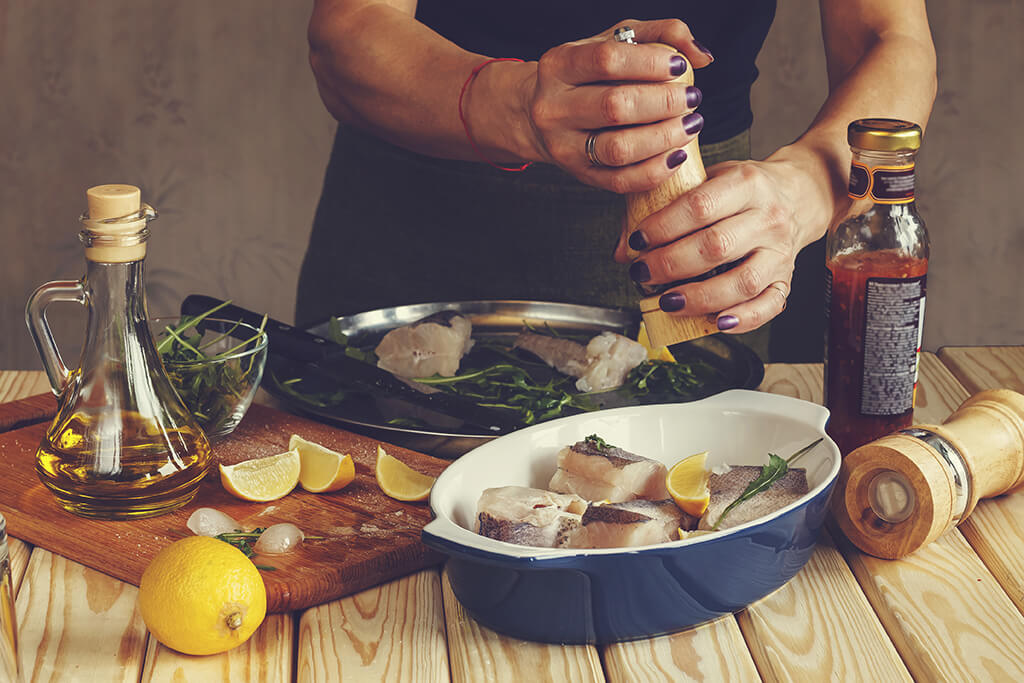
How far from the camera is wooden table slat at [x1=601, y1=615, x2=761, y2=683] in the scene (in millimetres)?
863

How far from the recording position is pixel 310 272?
203 cm

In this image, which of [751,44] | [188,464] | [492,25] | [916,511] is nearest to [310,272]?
[492,25]

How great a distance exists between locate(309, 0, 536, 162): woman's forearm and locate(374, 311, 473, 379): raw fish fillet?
0.23 metres

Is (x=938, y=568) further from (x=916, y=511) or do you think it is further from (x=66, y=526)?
(x=66, y=526)

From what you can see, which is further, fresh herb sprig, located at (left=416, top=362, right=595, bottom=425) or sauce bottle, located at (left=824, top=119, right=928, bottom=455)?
fresh herb sprig, located at (left=416, top=362, right=595, bottom=425)

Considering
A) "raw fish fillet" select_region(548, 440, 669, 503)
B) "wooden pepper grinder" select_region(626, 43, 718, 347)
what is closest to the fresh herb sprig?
"wooden pepper grinder" select_region(626, 43, 718, 347)

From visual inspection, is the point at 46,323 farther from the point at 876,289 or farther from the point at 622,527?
the point at 876,289

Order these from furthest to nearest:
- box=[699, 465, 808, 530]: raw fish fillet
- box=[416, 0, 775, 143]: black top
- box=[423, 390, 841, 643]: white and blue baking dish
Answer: box=[416, 0, 775, 143]: black top → box=[699, 465, 808, 530]: raw fish fillet → box=[423, 390, 841, 643]: white and blue baking dish

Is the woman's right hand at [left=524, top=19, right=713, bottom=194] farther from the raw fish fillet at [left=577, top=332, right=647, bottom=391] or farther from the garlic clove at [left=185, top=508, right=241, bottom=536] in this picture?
the garlic clove at [left=185, top=508, right=241, bottom=536]

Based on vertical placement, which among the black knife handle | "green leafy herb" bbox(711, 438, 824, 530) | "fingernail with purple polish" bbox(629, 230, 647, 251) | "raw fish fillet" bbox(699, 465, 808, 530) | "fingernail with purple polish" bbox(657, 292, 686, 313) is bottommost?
the black knife handle

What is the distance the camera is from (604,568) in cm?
83

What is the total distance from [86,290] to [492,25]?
0.92m

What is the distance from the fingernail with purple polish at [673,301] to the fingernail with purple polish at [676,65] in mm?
237

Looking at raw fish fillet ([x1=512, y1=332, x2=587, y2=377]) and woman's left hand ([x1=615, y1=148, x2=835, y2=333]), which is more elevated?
woman's left hand ([x1=615, y1=148, x2=835, y2=333])
